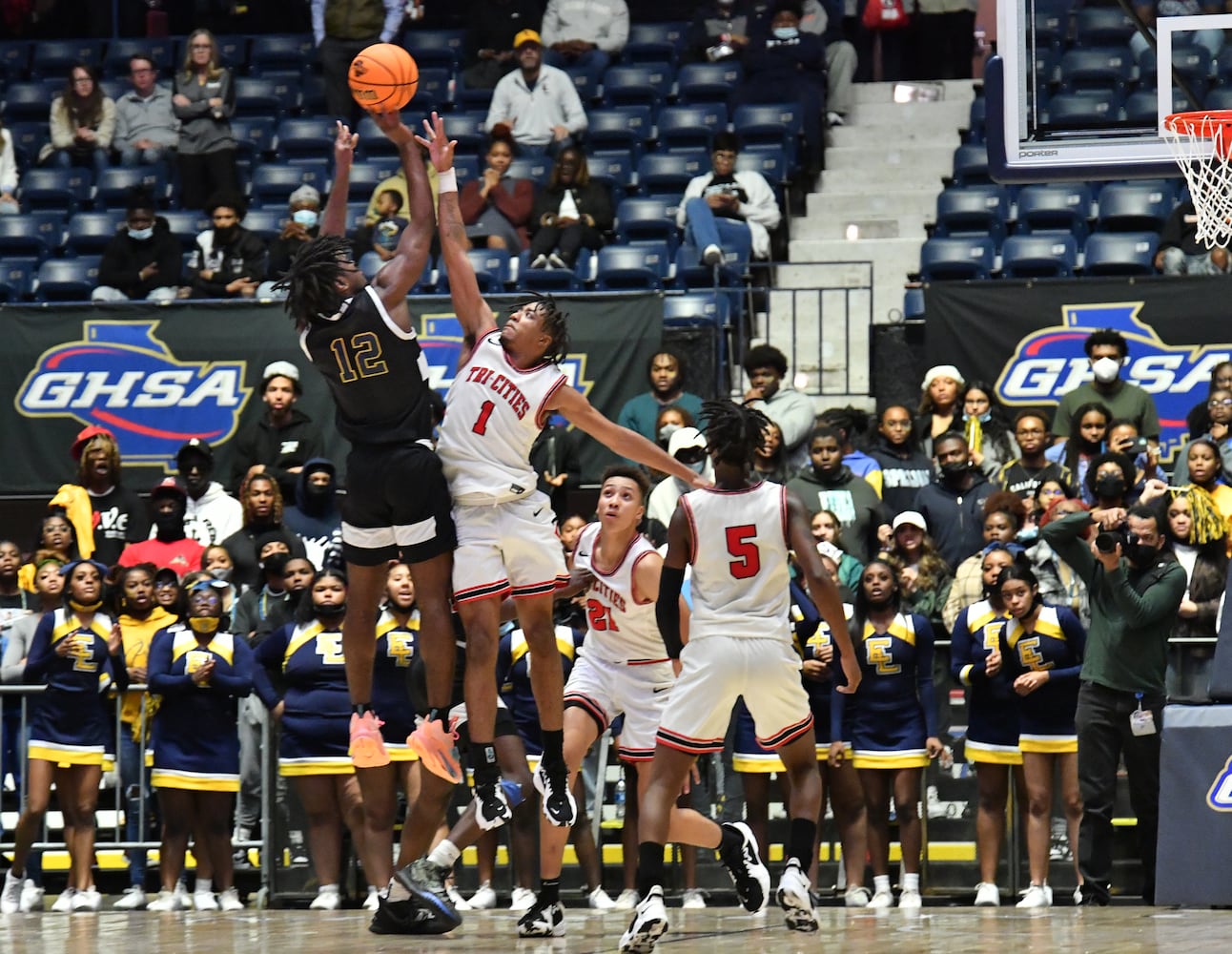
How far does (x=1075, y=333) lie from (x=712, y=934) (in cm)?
Answer: 697

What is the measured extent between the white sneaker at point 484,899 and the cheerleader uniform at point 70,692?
252 cm

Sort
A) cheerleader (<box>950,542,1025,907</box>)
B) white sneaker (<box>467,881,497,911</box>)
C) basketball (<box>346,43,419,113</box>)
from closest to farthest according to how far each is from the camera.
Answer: basketball (<box>346,43,419,113</box>), cheerleader (<box>950,542,1025,907</box>), white sneaker (<box>467,881,497,911</box>)

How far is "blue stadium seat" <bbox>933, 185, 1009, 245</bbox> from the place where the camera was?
16547 millimetres

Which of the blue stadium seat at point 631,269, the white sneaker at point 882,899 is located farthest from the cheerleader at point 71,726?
the blue stadium seat at point 631,269

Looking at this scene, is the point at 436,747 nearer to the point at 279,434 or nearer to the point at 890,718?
the point at 890,718

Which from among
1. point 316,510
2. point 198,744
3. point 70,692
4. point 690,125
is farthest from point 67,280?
point 198,744

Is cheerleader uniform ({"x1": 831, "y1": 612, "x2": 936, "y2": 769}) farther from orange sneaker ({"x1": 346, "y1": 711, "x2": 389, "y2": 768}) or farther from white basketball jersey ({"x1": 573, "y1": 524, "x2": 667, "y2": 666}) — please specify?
orange sneaker ({"x1": 346, "y1": 711, "x2": 389, "y2": 768})

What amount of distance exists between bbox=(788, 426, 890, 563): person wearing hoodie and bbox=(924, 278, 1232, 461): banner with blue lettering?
1.84 meters

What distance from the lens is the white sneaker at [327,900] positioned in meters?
11.3

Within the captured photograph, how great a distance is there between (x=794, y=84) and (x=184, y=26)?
833 cm

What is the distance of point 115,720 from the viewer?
12367 mm

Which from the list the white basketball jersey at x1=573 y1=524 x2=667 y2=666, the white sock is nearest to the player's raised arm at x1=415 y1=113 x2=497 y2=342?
the white basketball jersey at x1=573 y1=524 x2=667 y2=666

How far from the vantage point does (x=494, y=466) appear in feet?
27.7

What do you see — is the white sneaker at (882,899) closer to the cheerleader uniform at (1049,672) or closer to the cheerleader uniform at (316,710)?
the cheerleader uniform at (1049,672)
